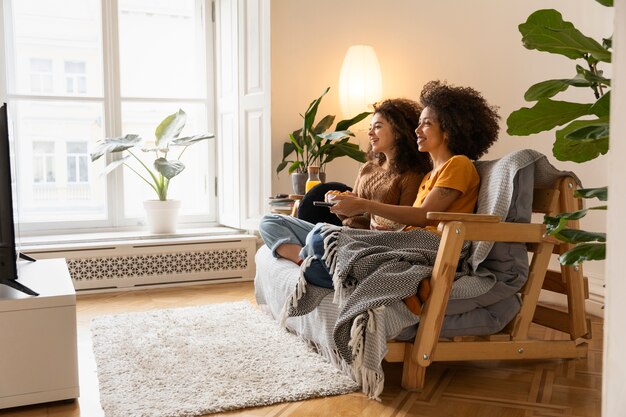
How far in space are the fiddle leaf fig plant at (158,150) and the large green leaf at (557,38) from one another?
3261 millimetres

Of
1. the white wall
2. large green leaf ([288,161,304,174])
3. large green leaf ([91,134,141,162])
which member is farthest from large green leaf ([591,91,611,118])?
large green leaf ([91,134,141,162])

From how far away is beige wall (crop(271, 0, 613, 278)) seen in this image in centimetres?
414

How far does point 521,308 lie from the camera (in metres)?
2.53

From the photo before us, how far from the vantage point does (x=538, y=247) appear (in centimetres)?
252

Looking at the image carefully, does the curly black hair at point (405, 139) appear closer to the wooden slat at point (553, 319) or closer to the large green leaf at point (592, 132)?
the wooden slat at point (553, 319)

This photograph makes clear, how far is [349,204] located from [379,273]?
457mm

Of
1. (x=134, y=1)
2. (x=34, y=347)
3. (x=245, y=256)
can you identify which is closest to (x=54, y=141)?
(x=134, y=1)

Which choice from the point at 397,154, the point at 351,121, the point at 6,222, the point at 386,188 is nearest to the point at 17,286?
the point at 6,222

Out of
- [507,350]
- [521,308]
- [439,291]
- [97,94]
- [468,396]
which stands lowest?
[468,396]

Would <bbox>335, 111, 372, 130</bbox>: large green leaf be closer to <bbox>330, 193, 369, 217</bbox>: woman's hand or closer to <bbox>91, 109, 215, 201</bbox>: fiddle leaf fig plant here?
<bbox>91, 109, 215, 201</bbox>: fiddle leaf fig plant

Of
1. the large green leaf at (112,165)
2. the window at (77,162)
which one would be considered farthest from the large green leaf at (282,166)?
the window at (77,162)

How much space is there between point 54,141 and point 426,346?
10.6 feet

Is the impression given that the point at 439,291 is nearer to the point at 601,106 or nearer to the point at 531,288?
the point at 531,288

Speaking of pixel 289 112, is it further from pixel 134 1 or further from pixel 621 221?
pixel 621 221
